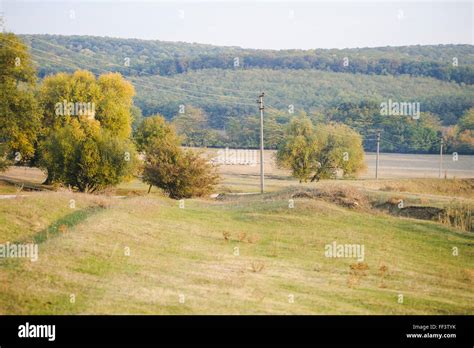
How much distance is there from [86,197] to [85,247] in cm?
1159

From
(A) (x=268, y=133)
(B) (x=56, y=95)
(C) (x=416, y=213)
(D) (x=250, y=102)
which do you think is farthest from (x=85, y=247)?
(D) (x=250, y=102)

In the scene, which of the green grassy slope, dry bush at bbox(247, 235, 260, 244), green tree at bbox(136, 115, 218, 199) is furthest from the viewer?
green tree at bbox(136, 115, 218, 199)

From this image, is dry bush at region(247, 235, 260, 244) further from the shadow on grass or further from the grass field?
the shadow on grass

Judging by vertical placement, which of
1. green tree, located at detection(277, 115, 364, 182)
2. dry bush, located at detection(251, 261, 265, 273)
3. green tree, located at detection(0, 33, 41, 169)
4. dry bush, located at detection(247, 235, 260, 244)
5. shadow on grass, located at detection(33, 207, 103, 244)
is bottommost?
green tree, located at detection(277, 115, 364, 182)

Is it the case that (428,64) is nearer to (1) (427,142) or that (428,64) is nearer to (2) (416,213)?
(1) (427,142)

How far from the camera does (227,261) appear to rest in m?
19.9

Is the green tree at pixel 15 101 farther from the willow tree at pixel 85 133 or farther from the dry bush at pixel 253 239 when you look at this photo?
the dry bush at pixel 253 239

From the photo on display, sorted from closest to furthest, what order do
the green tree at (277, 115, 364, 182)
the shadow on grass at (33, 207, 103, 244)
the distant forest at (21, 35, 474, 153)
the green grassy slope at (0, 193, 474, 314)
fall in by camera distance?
the green grassy slope at (0, 193, 474, 314) → the shadow on grass at (33, 207, 103, 244) → the green tree at (277, 115, 364, 182) → the distant forest at (21, 35, 474, 153)

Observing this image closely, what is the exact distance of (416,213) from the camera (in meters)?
31.8

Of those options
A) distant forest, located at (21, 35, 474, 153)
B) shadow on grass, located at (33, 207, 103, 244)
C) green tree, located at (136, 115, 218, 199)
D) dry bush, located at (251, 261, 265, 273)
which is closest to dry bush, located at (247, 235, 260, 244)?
dry bush, located at (251, 261, 265, 273)

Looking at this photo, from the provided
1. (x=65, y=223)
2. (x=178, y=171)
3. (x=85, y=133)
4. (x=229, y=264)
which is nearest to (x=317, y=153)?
(x=178, y=171)

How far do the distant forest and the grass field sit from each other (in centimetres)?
7702

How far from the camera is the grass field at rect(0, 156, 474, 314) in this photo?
559 inches

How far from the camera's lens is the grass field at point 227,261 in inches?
→ 559
